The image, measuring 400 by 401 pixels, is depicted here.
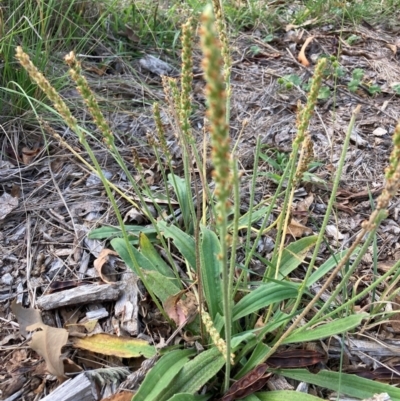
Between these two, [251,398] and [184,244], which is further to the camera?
[184,244]

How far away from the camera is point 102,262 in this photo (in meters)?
1.79

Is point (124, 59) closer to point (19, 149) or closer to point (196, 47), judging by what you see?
point (196, 47)

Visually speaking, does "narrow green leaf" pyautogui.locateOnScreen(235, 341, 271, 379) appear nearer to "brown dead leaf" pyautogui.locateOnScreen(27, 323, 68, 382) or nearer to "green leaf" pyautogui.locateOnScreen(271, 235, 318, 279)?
"green leaf" pyautogui.locateOnScreen(271, 235, 318, 279)

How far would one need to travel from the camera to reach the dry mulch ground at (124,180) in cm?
160

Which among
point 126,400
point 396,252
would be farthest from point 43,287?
point 396,252

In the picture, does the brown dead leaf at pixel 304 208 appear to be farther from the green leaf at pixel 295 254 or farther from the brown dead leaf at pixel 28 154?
the brown dead leaf at pixel 28 154

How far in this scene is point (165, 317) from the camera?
60.6 inches

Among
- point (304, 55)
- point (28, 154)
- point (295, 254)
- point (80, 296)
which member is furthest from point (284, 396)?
point (304, 55)

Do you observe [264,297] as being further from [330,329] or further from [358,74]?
[358,74]

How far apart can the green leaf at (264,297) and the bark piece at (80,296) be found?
1.61 ft

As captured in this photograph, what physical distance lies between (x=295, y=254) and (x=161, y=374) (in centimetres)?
66

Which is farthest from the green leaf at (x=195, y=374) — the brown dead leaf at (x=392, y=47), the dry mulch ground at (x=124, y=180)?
the brown dead leaf at (x=392, y=47)

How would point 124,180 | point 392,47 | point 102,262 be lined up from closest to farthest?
point 102,262
point 124,180
point 392,47

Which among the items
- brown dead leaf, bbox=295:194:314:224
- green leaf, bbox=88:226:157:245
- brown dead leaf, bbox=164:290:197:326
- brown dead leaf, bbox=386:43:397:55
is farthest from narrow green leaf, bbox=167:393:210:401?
brown dead leaf, bbox=386:43:397:55
